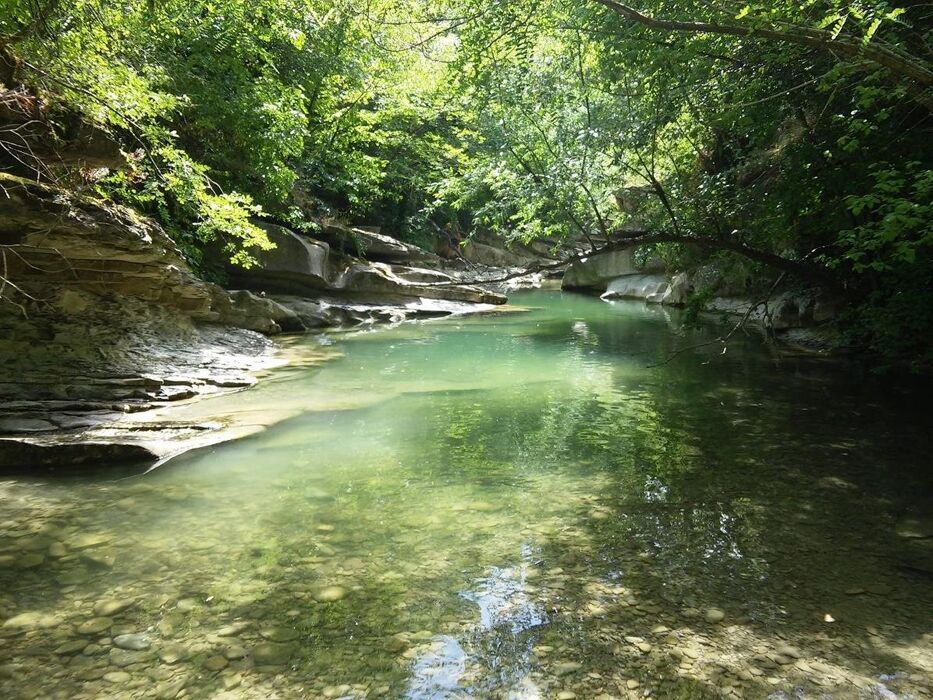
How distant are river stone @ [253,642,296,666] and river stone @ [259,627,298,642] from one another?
0.05m

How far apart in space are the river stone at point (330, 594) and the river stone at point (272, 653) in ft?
1.57

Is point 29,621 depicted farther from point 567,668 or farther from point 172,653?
point 567,668

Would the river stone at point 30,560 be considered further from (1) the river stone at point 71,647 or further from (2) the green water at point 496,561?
(1) the river stone at point 71,647

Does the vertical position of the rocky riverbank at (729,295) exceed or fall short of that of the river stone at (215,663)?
it exceeds it

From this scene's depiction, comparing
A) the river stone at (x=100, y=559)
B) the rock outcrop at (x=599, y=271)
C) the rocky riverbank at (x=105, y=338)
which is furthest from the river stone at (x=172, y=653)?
the rock outcrop at (x=599, y=271)

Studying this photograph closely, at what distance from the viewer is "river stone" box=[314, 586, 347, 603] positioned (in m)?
3.78

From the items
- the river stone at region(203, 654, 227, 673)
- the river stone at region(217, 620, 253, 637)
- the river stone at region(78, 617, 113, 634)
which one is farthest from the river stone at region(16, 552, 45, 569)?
the river stone at region(203, 654, 227, 673)

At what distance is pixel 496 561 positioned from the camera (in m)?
4.29

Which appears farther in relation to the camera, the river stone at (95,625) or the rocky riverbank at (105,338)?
the rocky riverbank at (105,338)

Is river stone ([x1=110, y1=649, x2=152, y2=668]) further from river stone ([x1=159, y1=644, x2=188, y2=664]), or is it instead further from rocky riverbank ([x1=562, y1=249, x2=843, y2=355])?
rocky riverbank ([x1=562, y1=249, x2=843, y2=355])

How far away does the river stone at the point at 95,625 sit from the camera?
135 inches

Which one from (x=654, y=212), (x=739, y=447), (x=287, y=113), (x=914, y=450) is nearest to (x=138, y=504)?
(x=739, y=447)

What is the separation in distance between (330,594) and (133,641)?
1128 millimetres

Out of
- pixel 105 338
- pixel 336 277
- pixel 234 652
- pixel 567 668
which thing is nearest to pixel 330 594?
pixel 234 652
